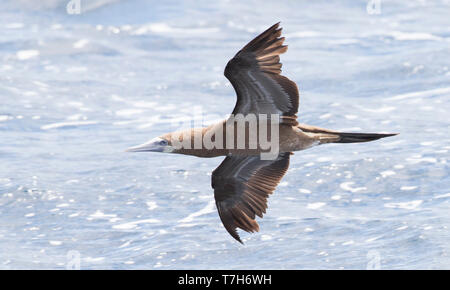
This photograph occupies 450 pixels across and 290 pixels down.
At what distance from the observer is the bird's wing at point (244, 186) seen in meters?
13.5

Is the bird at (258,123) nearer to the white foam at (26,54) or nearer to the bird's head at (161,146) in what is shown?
the bird's head at (161,146)

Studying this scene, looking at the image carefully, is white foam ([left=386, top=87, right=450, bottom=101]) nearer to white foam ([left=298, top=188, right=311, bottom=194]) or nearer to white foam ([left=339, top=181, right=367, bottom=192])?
white foam ([left=339, top=181, right=367, bottom=192])

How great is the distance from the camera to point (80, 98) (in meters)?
26.9

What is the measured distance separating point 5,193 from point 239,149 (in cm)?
886

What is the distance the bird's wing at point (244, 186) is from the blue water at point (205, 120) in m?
2.94

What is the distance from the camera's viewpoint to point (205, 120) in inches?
939

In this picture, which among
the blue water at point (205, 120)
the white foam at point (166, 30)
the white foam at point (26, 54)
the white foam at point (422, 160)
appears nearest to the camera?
the blue water at point (205, 120)

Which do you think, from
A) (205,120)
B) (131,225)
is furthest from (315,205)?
(205,120)

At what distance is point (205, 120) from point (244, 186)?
10.3 m

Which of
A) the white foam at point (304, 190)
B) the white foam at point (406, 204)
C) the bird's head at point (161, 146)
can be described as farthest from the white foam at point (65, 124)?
the bird's head at point (161, 146)

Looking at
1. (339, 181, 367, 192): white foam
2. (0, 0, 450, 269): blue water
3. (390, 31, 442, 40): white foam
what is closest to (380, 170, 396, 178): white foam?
(0, 0, 450, 269): blue water

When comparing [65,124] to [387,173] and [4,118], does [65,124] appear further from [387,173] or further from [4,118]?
[387,173]

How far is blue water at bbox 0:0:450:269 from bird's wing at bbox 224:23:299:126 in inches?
173

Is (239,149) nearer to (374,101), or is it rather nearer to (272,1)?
(374,101)
